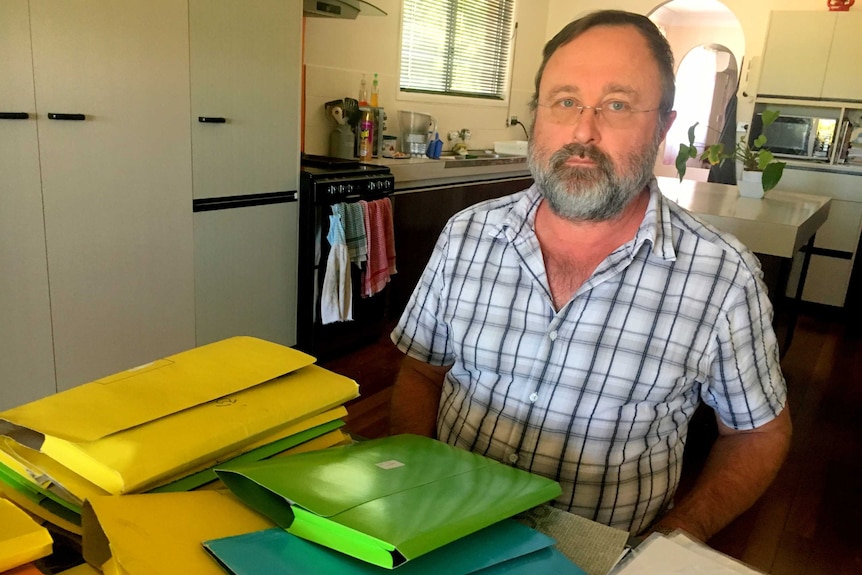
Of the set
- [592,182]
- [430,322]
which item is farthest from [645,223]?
[430,322]

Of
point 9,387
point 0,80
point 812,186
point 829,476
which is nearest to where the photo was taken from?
point 0,80

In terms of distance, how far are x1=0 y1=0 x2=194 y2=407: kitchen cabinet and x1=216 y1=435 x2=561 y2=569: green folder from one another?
1.93 m

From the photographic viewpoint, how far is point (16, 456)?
2.36ft

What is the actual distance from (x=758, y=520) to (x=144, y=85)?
269cm

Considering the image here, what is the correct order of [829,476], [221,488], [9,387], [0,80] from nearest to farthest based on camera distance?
[221,488], [0,80], [9,387], [829,476]

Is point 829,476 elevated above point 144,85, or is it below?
below

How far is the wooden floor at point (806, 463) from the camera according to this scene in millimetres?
2270

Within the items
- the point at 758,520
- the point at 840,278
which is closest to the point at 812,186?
the point at 840,278

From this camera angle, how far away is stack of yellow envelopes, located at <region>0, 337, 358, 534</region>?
0.67m

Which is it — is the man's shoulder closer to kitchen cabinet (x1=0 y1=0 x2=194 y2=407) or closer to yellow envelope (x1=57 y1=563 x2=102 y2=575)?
yellow envelope (x1=57 y1=563 x2=102 y2=575)

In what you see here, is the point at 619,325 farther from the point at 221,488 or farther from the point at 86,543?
the point at 86,543

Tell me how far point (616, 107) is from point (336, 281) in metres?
2.13

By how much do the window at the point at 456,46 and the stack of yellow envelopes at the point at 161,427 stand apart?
3.92 metres

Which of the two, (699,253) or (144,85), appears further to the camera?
(144,85)
